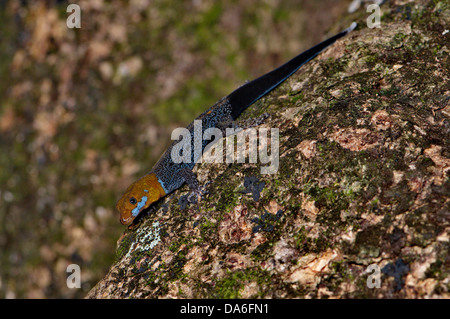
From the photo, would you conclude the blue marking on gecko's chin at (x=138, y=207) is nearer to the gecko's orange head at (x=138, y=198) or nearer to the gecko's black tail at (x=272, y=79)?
the gecko's orange head at (x=138, y=198)

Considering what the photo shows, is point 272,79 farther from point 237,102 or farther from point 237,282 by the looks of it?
point 237,282

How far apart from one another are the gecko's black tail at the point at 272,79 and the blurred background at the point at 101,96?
7.46ft

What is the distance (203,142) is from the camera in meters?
4.83

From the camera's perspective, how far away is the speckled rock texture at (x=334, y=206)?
266 centimetres

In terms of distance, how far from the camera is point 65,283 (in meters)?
7.02

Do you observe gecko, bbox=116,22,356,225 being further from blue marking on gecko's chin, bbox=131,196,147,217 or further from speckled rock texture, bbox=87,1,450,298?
speckled rock texture, bbox=87,1,450,298

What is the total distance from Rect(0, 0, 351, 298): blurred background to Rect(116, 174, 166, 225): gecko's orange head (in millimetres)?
2723

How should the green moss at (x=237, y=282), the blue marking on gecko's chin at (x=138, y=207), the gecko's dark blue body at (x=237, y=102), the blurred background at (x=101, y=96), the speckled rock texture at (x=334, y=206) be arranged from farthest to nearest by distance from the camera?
the blurred background at (x=101, y=96) → the gecko's dark blue body at (x=237, y=102) → the blue marking on gecko's chin at (x=138, y=207) → the green moss at (x=237, y=282) → the speckled rock texture at (x=334, y=206)

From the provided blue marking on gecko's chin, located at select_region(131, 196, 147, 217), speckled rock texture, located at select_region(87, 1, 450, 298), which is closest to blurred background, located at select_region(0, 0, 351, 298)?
blue marking on gecko's chin, located at select_region(131, 196, 147, 217)

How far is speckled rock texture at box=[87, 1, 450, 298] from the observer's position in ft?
8.73

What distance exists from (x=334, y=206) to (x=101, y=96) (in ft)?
20.1

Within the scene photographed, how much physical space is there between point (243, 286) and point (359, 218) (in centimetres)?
109

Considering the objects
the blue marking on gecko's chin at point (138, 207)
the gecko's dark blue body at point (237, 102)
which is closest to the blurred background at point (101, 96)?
the gecko's dark blue body at point (237, 102)
